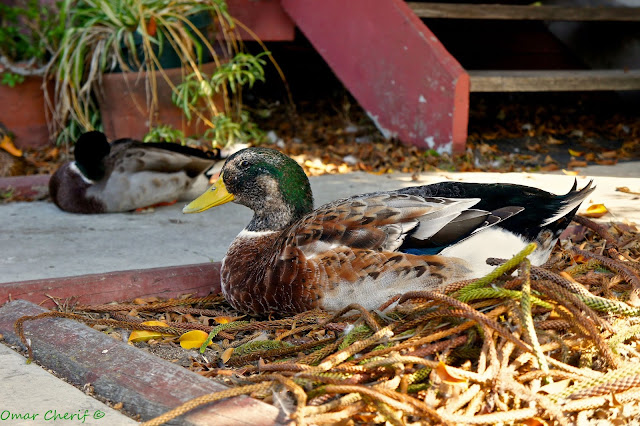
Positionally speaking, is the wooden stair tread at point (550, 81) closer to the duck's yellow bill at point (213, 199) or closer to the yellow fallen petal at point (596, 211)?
the yellow fallen petal at point (596, 211)

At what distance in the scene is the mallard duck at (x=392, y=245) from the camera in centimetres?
273

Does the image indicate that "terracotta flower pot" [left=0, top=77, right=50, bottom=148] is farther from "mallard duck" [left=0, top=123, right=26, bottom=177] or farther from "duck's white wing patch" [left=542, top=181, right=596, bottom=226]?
"duck's white wing patch" [left=542, top=181, right=596, bottom=226]

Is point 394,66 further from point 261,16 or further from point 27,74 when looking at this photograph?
point 27,74

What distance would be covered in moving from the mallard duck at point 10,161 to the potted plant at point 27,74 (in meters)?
0.68

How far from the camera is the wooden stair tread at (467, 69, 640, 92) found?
611 cm

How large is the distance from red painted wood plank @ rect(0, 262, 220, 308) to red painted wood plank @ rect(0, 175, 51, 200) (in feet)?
8.10

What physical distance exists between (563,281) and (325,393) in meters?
0.83

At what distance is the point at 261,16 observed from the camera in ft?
23.1

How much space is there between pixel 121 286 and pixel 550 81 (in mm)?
4332

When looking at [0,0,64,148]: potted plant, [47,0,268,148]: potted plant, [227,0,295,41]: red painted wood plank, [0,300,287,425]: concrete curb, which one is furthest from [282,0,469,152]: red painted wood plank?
[0,300,287,425]: concrete curb

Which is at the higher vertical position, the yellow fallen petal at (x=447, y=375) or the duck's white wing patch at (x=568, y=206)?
the duck's white wing patch at (x=568, y=206)

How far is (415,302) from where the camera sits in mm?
2451

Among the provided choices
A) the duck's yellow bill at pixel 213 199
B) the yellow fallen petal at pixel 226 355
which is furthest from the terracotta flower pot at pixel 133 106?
the yellow fallen petal at pixel 226 355

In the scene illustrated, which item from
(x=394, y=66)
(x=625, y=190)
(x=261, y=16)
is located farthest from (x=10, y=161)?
(x=625, y=190)
